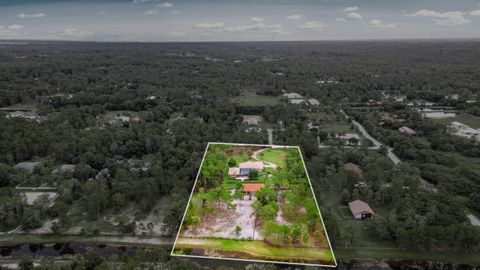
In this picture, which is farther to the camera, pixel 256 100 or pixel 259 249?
pixel 256 100

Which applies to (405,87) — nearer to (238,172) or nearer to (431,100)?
(431,100)

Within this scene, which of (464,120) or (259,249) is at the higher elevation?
(259,249)

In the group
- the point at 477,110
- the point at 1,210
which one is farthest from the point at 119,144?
the point at 477,110

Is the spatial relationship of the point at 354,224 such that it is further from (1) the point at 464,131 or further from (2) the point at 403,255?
(1) the point at 464,131

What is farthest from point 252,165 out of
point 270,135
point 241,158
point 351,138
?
point 351,138

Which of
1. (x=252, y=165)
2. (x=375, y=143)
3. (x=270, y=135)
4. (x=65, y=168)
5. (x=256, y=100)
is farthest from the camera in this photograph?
(x=256, y=100)

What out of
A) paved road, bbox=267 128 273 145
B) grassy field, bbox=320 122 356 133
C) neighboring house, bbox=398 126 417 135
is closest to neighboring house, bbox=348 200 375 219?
paved road, bbox=267 128 273 145

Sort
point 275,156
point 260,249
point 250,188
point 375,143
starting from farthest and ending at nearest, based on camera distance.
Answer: point 375,143, point 275,156, point 250,188, point 260,249

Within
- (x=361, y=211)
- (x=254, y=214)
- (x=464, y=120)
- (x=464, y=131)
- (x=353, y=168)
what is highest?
(x=254, y=214)
